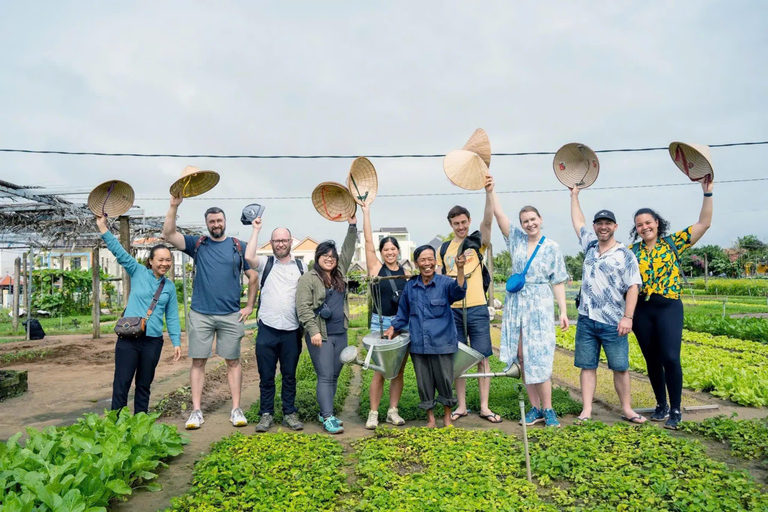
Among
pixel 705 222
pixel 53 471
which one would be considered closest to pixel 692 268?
pixel 705 222

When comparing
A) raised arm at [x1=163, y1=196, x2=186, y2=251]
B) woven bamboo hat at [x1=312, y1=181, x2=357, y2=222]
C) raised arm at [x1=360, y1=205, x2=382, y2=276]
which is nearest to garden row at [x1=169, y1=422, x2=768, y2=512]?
raised arm at [x1=360, y1=205, x2=382, y2=276]

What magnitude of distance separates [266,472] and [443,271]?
2.62m

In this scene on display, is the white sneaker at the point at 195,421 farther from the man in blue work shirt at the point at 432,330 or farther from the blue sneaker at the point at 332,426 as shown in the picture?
the man in blue work shirt at the point at 432,330

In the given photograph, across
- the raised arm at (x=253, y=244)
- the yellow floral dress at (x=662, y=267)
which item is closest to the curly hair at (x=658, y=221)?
the yellow floral dress at (x=662, y=267)

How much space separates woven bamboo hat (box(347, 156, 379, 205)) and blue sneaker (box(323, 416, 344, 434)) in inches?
85.9

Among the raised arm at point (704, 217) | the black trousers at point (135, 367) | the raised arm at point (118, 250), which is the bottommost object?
the black trousers at point (135, 367)

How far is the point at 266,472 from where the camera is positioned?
395cm

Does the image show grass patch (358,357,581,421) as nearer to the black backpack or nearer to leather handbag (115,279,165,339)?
the black backpack

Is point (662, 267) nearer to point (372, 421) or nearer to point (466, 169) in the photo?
point (466, 169)

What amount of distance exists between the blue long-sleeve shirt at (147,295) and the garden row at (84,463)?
971 millimetres

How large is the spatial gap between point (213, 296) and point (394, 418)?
7.15ft

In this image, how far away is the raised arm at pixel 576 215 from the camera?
5648 millimetres

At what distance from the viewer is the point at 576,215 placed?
5.68 meters

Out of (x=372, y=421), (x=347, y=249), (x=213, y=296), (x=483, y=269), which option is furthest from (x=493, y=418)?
(x=213, y=296)
